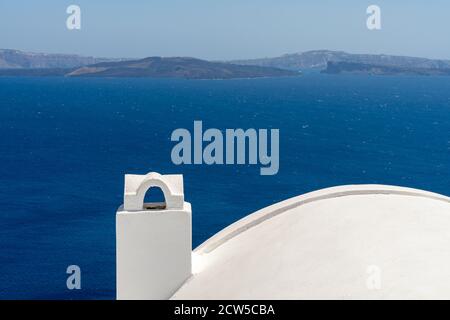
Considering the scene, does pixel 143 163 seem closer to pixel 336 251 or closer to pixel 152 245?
pixel 152 245

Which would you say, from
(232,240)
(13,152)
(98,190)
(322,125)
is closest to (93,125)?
(13,152)

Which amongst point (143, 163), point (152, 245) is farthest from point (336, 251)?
point (143, 163)

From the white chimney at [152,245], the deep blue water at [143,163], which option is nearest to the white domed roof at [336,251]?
the white chimney at [152,245]

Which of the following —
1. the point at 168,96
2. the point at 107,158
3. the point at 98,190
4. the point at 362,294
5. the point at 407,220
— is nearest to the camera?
the point at 362,294

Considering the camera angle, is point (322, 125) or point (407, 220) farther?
point (322, 125)

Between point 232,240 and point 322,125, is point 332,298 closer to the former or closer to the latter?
point 232,240

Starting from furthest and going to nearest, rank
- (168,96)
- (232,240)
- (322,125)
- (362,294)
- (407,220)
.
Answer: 1. (168,96)
2. (322,125)
3. (232,240)
4. (407,220)
5. (362,294)
